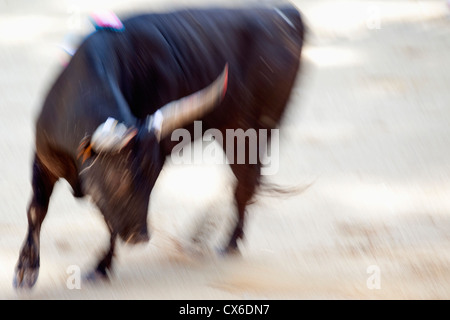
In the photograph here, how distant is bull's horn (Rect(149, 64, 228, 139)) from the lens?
3.18m

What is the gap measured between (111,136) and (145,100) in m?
0.49

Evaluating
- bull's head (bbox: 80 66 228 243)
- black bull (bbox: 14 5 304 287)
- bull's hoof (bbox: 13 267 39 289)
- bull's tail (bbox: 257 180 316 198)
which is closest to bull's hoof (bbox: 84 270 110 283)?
black bull (bbox: 14 5 304 287)

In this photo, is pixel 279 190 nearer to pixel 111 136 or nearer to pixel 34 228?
pixel 34 228

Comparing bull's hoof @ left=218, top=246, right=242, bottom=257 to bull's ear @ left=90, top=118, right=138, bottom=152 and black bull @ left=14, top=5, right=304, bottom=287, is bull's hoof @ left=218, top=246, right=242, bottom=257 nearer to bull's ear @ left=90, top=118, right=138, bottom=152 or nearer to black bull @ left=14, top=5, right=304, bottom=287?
black bull @ left=14, top=5, right=304, bottom=287

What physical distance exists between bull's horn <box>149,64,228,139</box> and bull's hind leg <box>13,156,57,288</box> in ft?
1.65

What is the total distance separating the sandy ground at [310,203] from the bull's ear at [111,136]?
637mm

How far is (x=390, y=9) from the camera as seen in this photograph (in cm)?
854

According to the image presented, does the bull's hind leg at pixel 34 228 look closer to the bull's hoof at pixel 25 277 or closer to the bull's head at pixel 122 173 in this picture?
the bull's hoof at pixel 25 277

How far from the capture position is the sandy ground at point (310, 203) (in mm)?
3523

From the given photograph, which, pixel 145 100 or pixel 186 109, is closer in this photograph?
pixel 186 109

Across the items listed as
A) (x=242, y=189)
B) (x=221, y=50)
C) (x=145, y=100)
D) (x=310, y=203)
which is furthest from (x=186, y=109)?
(x=310, y=203)

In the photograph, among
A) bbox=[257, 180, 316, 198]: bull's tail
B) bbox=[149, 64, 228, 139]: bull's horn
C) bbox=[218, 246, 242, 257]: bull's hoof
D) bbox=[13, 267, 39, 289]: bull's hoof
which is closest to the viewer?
bbox=[149, 64, 228, 139]: bull's horn

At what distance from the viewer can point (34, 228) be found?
3.38 m

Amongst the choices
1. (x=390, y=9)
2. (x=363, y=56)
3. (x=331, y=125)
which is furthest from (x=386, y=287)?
(x=390, y=9)
